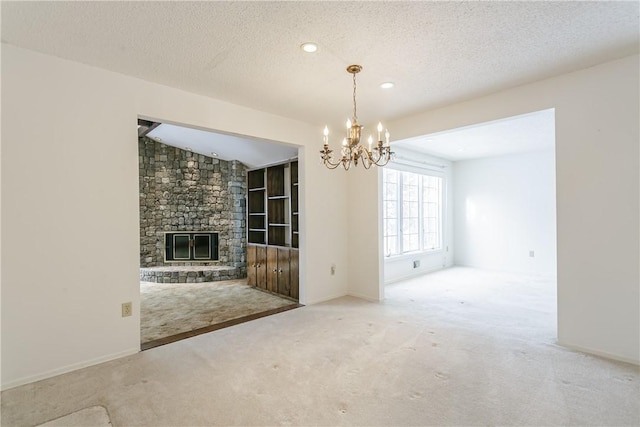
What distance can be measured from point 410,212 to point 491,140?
6.09ft

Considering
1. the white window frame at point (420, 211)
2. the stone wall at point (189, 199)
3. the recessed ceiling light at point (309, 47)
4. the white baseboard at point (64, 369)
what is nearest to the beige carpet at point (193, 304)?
the white baseboard at point (64, 369)

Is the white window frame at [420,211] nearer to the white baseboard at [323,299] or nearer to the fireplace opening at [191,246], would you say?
the white baseboard at [323,299]

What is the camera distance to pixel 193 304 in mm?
4551

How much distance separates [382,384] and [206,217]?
5.73 meters

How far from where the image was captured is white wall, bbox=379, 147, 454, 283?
5.73 m

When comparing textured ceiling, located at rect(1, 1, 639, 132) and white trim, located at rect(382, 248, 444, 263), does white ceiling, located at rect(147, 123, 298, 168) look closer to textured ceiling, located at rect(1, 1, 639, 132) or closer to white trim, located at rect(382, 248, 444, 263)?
textured ceiling, located at rect(1, 1, 639, 132)

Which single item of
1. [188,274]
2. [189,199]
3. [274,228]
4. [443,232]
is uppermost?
[189,199]

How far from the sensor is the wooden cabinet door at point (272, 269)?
16.6ft

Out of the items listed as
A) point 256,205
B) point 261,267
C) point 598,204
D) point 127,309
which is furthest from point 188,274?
point 598,204

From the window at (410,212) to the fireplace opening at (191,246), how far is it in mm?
3780

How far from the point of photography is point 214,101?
3395 mm

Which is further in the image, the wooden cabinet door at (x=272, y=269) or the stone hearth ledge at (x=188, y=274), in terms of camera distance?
the stone hearth ledge at (x=188, y=274)

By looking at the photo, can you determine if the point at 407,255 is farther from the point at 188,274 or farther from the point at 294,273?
the point at 188,274

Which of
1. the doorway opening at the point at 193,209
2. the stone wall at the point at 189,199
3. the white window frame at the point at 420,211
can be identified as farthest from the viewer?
the stone wall at the point at 189,199
